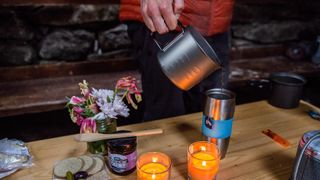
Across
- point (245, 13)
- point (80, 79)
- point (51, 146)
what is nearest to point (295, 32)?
→ point (245, 13)

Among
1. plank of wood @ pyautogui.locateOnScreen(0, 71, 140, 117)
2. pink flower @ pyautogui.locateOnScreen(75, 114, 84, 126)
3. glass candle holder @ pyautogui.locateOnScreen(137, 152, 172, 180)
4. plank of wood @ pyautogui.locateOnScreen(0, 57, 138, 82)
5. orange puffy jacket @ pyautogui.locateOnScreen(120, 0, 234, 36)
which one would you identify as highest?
orange puffy jacket @ pyautogui.locateOnScreen(120, 0, 234, 36)

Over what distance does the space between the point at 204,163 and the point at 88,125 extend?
38 centimetres

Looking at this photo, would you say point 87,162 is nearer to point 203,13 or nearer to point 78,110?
point 78,110

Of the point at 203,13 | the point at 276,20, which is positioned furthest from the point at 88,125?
the point at 276,20

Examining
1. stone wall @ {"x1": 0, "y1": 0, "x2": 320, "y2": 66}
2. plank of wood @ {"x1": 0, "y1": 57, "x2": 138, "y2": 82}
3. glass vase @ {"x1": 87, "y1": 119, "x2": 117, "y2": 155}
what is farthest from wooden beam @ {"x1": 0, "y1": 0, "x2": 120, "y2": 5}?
glass vase @ {"x1": 87, "y1": 119, "x2": 117, "y2": 155}

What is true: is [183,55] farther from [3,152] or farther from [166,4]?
[3,152]

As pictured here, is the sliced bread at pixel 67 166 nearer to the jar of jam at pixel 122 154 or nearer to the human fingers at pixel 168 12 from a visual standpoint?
the jar of jam at pixel 122 154

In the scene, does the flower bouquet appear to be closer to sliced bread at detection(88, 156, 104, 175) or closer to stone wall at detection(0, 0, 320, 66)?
sliced bread at detection(88, 156, 104, 175)

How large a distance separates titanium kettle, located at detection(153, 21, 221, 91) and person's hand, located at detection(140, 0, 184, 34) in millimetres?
35

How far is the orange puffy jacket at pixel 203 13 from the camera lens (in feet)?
5.03

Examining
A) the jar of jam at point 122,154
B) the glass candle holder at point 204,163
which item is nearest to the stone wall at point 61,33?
the jar of jam at point 122,154

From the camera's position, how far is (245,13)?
3027 mm

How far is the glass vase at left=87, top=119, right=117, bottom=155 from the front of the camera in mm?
989

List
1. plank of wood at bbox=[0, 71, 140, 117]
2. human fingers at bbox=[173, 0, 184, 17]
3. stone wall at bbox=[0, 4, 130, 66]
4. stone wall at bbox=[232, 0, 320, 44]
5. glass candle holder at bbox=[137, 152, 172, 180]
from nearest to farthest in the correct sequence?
glass candle holder at bbox=[137, 152, 172, 180]
human fingers at bbox=[173, 0, 184, 17]
plank of wood at bbox=[0, 71, 140, 117]
stone wall at bbox=[0, 4, 130, 66]
stone wall at bbox=[232, 0, 320, 44]
